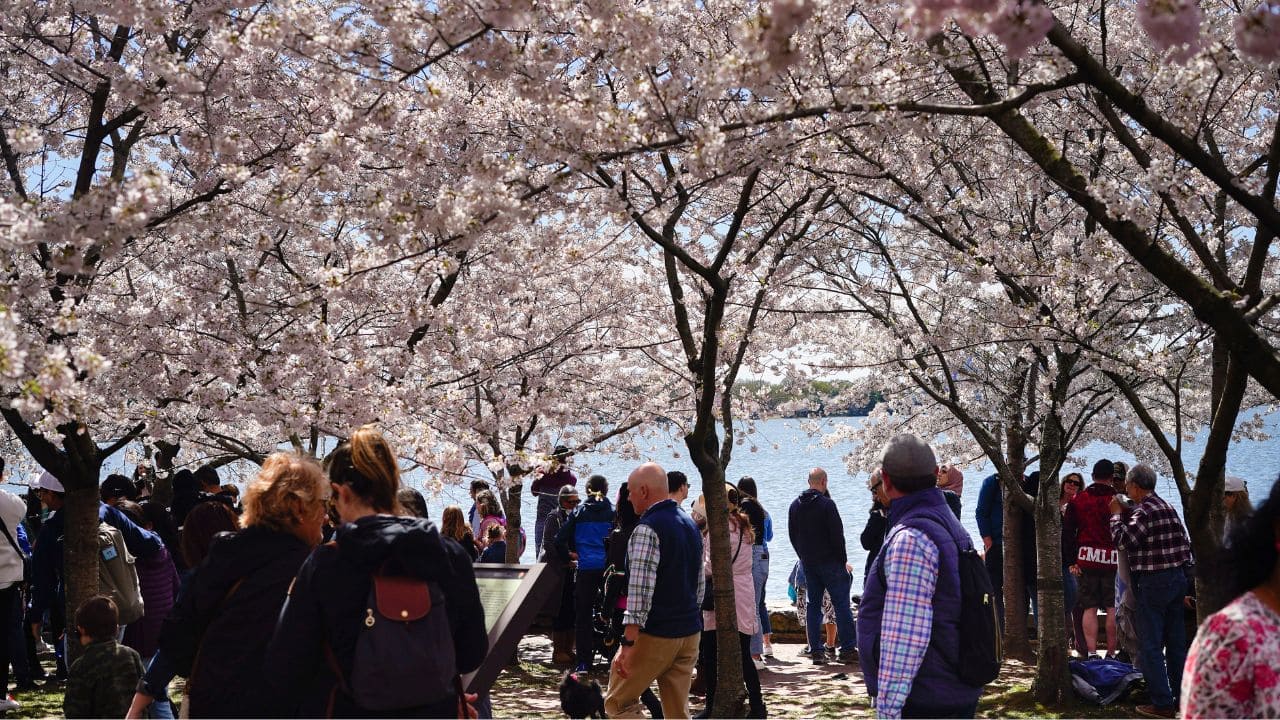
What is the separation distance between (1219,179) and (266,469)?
385 cm

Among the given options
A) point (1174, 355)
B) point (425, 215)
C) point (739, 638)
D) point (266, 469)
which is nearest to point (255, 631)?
point (266, 469)

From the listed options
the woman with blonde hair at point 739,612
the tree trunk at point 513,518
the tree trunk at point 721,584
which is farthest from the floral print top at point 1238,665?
the tree trunk at point 513,518

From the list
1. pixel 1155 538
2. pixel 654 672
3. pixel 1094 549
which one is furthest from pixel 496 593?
pixel 1094 549

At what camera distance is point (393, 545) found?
3.71 meters

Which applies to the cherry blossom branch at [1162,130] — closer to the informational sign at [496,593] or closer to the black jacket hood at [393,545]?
the black jacket hood at [393,545]

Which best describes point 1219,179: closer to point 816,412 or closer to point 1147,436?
point 816,412

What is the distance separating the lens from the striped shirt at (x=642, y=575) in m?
6.25

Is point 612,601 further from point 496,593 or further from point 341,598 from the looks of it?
point 341,598

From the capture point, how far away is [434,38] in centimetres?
538

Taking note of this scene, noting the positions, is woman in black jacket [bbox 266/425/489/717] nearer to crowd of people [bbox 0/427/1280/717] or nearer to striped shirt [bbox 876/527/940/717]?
crowd of people [bbox 0/427/1280/717]

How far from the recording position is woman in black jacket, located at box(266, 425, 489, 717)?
3697 mm

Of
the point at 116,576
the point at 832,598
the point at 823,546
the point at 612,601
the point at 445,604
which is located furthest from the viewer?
the point at 832,598

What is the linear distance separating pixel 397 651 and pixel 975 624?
2.09 meters

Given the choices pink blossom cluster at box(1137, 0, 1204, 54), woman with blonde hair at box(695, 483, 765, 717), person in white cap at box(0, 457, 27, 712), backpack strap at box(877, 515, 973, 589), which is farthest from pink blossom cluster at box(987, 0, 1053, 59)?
person in white cap at box(0, 457, 27, 712)
